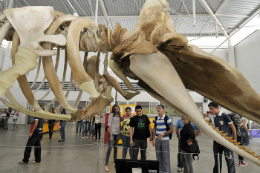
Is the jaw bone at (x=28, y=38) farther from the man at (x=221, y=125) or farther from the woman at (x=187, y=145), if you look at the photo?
the man at (x=221, y=125)

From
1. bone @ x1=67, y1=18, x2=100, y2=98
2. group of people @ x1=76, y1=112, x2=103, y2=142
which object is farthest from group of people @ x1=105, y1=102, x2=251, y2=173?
group of people @ x1=76, y1=112, x2=103, y2=142

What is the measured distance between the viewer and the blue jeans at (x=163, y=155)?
131 inches

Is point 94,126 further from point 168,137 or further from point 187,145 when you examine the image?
point 187,145

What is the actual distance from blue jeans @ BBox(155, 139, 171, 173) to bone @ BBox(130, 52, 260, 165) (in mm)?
2266

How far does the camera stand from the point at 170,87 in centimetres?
134

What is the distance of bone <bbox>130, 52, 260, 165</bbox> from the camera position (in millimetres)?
1216

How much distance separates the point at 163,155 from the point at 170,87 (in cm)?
250

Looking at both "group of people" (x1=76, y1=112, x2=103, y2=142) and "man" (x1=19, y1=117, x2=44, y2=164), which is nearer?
"man" (x1=19, y1=117, x2=44, y2=164)

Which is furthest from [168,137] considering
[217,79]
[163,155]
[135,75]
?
[217,79]

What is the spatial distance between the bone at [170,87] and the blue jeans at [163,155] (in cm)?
227

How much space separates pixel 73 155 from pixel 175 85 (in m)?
4.39

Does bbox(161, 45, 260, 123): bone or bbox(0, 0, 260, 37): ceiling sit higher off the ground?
bbox(0, 0, 260, 37): ceiling

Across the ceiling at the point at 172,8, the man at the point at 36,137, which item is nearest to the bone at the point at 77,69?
the man at the point at 36,137

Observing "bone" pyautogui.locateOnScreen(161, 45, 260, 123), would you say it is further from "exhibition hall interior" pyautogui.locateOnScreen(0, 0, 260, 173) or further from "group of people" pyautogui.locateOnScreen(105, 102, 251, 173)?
"group of people" pyautogui.locateOnScreen(105, 102, 251, 173)
